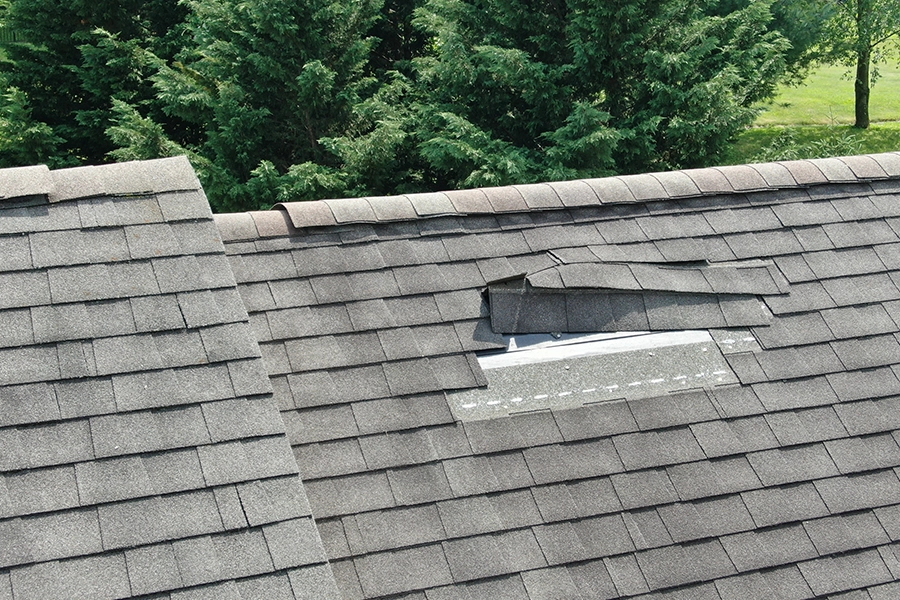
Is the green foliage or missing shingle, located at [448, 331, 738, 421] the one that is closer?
missing shingle, located at [448, 331, 738, 421]

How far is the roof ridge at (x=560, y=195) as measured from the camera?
16.0ft

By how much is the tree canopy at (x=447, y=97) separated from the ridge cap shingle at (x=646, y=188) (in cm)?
585

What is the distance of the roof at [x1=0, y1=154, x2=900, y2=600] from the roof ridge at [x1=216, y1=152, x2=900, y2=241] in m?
0.02

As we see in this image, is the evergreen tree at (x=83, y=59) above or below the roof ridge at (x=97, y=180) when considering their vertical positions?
below

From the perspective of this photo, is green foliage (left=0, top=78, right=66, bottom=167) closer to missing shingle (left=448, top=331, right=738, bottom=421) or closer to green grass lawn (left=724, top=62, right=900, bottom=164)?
green grass lawn (left=724, top=62, right=900, bottom=164)

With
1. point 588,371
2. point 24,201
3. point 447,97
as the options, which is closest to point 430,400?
point 588,371

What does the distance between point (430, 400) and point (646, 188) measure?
6.78ft

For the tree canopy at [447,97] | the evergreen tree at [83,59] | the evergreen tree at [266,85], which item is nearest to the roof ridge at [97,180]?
the tree canopy at [447,97]

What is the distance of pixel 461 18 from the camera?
13.4 meters

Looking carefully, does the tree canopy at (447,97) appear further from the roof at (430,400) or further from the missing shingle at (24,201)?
the missing shingle at (24,201)

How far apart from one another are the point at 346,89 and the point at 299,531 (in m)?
10.4

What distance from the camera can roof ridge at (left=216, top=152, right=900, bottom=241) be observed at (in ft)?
16.0

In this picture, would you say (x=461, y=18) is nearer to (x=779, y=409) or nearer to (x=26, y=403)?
(x=779, y=409)


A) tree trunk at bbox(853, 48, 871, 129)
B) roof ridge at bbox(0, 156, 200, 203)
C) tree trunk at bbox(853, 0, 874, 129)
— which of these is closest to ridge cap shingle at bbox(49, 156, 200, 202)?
roof ridge at bbox(0, 156, 200, 203)
